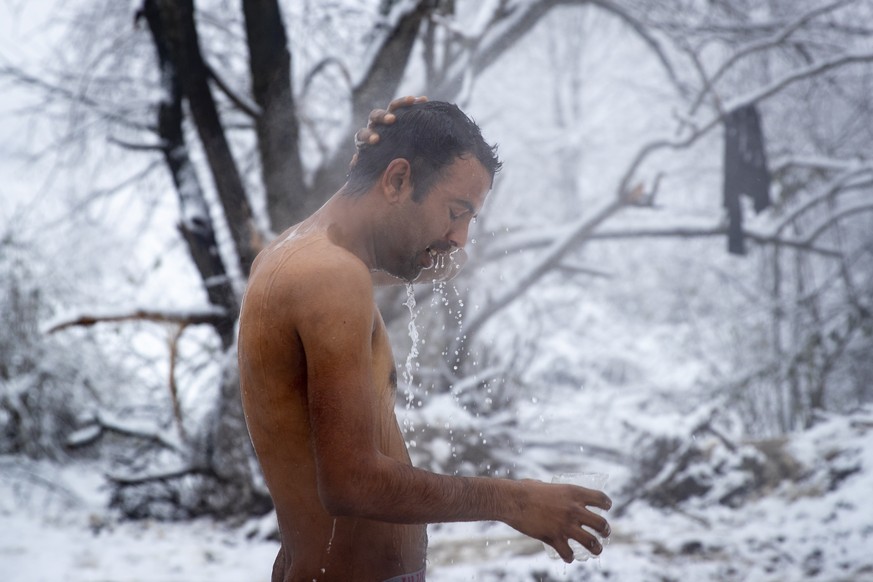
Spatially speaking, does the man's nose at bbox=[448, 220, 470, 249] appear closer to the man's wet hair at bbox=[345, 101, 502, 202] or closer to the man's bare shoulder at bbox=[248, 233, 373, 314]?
the man's wet hair at bbox=[345, 101, 502, 202]

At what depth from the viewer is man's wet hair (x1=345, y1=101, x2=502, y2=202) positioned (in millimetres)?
1524

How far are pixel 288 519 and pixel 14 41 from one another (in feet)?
18.8

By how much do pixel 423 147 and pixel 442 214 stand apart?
139mm

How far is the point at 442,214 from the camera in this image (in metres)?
1.54

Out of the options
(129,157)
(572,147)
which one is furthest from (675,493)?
(572,147)

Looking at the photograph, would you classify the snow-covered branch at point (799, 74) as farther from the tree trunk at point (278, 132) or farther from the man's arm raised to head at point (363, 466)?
the man's arm raised to head at point (363, 466)

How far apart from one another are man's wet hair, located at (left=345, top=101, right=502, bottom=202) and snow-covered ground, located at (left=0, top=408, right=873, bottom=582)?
116 inches

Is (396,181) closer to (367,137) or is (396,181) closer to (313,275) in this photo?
(367,137)

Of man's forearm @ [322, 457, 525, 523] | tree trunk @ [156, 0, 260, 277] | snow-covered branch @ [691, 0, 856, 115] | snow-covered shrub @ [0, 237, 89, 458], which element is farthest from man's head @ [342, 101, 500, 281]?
snow-covered shrub @ [0, 237, 89, 458]

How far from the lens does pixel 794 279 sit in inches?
328

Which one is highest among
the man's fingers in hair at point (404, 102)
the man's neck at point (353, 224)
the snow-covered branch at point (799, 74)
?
the snow-covered branch at point (799, 74)

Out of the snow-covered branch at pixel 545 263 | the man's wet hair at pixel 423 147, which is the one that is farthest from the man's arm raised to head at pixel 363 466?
the snow-covered branch at pixel 545 263

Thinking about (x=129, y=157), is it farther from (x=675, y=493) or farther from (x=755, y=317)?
(x=755, y=317)

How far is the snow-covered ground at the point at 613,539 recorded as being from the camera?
404 cm
